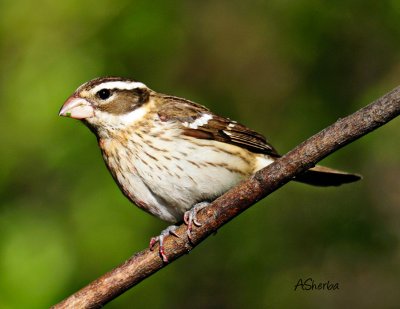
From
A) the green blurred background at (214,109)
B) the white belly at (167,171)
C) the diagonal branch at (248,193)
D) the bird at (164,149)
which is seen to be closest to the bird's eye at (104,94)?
the bird at (164,149)

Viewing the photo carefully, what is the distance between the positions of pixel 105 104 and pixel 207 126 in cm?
66

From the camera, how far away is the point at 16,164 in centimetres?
604

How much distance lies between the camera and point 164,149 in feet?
16.5

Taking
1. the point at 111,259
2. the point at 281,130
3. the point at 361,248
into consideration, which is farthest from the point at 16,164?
the point at 361,248

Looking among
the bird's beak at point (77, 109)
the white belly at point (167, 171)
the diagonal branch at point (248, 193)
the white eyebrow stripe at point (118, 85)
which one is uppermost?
the white eyebrow stripe at point (118, 85)

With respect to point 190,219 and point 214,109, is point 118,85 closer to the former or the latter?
point 190,219

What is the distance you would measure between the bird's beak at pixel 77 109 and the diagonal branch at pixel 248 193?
94 cm

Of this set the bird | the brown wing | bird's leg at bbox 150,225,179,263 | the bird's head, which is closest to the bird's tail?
the bird

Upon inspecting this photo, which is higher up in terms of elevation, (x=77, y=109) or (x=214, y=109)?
(x=214, y=109)

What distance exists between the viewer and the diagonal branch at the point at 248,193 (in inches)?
→ 150

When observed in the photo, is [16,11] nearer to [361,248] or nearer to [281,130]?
[281,130]

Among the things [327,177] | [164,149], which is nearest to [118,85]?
[164,149]

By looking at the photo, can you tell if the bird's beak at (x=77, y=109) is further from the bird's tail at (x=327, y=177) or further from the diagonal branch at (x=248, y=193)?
the bird's tail at (x=327, y=177)

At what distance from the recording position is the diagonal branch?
3.81 meters
